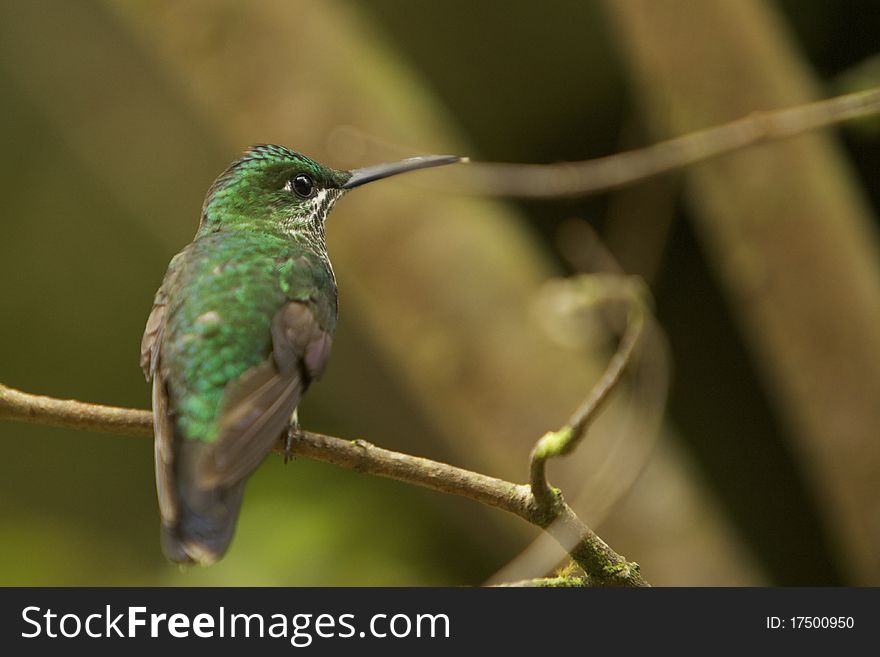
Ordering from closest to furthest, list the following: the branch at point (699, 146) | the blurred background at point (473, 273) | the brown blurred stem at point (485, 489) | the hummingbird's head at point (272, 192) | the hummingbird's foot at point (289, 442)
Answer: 1. the brown blurred stem at point (485, 489)
2. the hummingbird's foot at point (289, 442)
3. the branch at point (699, 146)
4. the hummingbird's head at point (272, 192)
5. the blurred background at point (473, 273)

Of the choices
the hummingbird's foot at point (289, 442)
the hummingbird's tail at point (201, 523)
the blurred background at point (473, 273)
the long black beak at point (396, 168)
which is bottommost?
the hummingbird's tail at point (201, 523)

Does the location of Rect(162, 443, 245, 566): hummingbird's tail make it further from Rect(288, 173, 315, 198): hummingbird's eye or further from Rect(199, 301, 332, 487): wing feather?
Rect(288, 173, 315, 198): hummingbird's eye

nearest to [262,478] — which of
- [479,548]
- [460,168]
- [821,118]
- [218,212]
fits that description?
[479,548]

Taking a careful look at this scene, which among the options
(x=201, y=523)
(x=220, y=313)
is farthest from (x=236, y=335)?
(x=201, y=523)

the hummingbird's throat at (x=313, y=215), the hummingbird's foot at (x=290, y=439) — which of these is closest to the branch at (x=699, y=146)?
the hummingbird's throat at (x=313, y=215)

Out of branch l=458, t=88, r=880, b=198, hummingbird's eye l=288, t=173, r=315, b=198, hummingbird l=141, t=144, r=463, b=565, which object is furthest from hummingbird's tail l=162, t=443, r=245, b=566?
branch l=458, t=88, r=880, b=198

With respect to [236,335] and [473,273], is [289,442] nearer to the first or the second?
[236,335]

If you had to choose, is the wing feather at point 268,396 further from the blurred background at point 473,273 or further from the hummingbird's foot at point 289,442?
the blurred background at point 473,273

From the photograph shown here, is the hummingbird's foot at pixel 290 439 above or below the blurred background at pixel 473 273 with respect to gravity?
below
